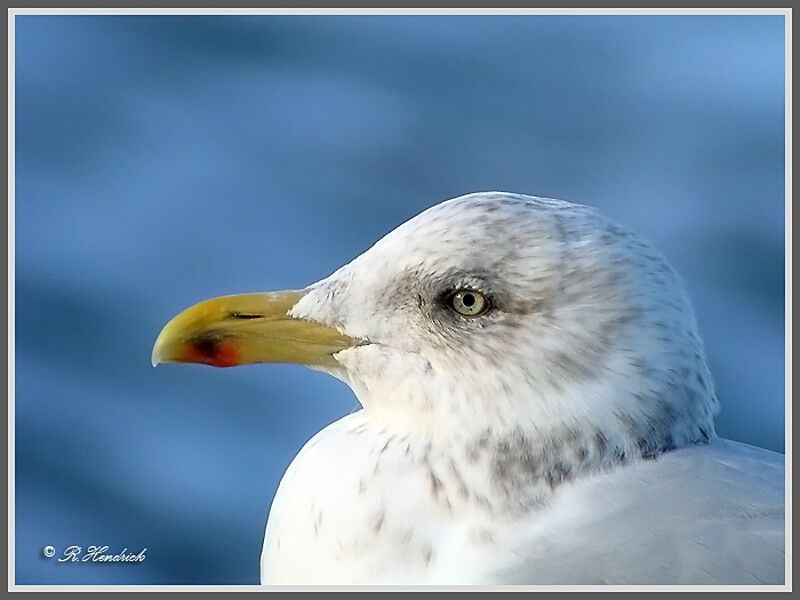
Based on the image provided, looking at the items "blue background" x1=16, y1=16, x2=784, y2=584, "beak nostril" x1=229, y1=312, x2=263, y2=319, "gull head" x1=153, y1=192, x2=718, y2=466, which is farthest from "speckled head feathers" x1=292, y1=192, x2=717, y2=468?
"blue background" x1=16, y1=16, x2=784, y2=584

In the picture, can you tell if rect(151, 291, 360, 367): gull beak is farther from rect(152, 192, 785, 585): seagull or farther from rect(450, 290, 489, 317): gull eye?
rect(450, 290, 489, 317): gull eye

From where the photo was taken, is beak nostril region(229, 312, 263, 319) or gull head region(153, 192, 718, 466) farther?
beak nostril region(229, 312, 263, 319)

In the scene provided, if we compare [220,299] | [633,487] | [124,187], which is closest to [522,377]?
[633,487]
